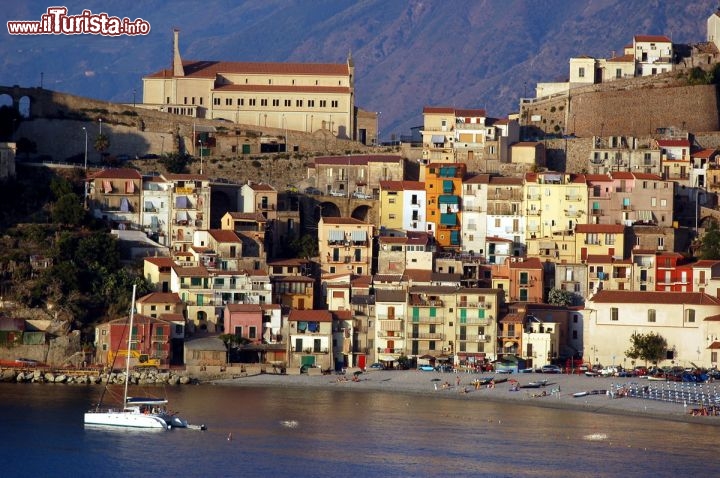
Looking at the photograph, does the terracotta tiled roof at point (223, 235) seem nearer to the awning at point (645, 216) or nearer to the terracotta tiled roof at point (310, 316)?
the terracotta tiled roof at point (310, 316)

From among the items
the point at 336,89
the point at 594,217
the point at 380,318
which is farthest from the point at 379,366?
the point at 336,89

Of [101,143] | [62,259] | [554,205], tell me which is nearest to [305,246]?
[554,205]

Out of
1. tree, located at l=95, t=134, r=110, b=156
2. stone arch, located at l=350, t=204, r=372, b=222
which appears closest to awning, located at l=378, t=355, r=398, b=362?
stone arch, located at l=350, t=204, r=372, b=222

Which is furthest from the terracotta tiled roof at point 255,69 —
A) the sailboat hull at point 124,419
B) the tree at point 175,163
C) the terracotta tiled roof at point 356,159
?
the sailboat hull at point 124,419

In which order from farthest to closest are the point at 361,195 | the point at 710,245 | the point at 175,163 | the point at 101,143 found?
1. the point at 101,143
2. the point at 175,163
3. the point at 361,195
4. the point at 710,245

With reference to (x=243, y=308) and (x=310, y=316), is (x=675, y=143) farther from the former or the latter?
(x=243, y=308)

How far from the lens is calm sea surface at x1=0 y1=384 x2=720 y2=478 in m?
53.4

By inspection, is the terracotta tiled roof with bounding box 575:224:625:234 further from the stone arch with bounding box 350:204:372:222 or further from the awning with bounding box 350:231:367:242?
the stone arch with bounding box 350:204:372:222

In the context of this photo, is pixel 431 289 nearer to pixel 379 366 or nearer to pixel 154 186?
pixel 379 366

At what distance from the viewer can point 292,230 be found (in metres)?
78.6

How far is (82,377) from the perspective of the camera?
66.7m

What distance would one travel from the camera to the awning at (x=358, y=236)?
75.4 meters

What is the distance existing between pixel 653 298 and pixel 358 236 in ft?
42.4

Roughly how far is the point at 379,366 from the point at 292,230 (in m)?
11.8
